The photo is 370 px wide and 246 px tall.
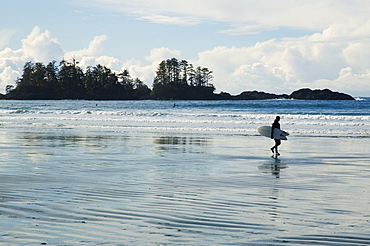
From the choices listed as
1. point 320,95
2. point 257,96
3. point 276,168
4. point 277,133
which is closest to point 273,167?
point 276,168

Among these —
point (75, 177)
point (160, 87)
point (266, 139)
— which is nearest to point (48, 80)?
point (160, 87)

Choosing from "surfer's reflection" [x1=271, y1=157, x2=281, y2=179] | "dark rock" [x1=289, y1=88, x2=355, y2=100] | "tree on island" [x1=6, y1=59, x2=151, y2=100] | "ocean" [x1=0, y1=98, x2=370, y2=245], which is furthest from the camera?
"tree on island" [x1=6, y1=59, x2=151, y2=100]

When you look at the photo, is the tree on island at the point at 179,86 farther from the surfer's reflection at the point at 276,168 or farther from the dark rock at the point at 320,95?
the surfer's reflection at the point at 276,168

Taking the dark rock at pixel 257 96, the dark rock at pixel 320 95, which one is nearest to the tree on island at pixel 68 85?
the dark rock at pixel 257 96

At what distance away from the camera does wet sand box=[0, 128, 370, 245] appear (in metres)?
7.35

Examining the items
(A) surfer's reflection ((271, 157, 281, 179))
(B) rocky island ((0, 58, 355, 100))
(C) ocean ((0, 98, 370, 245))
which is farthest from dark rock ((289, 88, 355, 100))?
(A) surfer's reflection ((271, 157, 281, 179))

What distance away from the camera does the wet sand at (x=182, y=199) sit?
735 centimetres

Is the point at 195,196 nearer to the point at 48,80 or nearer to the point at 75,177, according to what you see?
the point at 75,177

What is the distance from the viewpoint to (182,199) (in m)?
10.2

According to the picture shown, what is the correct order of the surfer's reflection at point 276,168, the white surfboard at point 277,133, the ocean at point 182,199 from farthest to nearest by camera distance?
the white surfboard at point 277,133, the surfer's reflection at point 276,168, the ocean at point 182,199

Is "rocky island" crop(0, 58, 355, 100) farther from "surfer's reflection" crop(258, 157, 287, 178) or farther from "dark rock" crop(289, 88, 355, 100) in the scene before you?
"surfer's reflection" crop(258, 157, 287, 178)

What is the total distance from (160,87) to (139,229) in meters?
186

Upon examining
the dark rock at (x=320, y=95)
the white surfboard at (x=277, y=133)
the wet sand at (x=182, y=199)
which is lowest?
the wet sand at (x=182, y=199)

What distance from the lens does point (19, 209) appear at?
8.99m
